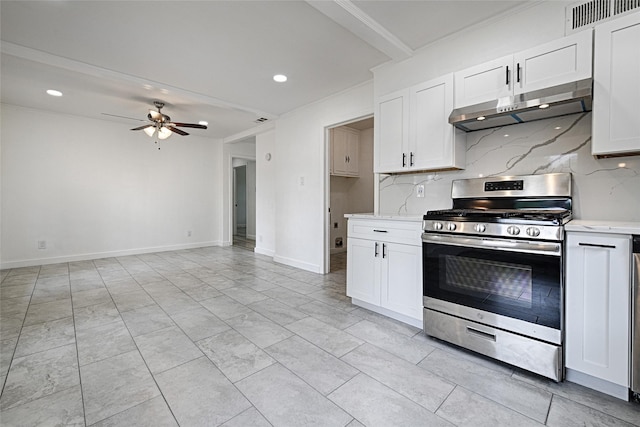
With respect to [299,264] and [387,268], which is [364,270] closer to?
[387,268]

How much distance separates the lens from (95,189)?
5.25 m

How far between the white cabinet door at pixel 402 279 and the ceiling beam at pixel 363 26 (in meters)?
1.82

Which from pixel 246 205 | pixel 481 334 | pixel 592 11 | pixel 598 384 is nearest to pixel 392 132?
pixel 592 11

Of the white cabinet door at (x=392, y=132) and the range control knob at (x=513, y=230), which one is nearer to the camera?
the range control knob at (x=513, y=230)

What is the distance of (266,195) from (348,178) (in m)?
1.79

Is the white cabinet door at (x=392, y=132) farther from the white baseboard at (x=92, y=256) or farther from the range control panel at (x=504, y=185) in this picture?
the white baseboard at (x=92, y=256)

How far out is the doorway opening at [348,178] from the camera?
546 cm

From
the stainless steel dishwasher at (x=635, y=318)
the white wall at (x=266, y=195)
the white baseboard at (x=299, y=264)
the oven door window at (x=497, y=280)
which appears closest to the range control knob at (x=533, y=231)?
the oven door window at (x=497, y=280)

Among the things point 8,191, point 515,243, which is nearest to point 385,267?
point 515,243

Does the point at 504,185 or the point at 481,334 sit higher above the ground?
the point at 504,185

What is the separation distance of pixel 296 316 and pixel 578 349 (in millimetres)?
2010

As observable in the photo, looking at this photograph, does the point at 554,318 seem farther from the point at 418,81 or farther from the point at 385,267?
the point at 418,81

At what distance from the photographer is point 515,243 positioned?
1785 mm

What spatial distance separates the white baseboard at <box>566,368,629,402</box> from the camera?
5.04 feet
